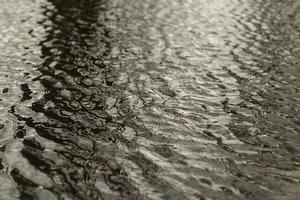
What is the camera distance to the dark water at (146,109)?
14.4 m

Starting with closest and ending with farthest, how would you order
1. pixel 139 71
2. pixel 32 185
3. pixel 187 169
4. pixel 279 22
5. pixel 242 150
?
pixel 32 185 → pixel 187 169 → pixel 242 150 → pixel 139 71 → pixel 279 22

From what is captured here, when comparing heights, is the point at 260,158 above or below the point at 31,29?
above

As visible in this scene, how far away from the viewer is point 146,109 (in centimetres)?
2009

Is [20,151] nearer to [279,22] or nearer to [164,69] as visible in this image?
[164,69]

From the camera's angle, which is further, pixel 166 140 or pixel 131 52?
pixel 131 52

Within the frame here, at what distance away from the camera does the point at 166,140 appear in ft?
56.4

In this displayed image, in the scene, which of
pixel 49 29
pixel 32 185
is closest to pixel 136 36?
pixel 49 29

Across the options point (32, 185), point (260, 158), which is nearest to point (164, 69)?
point (260, 158)

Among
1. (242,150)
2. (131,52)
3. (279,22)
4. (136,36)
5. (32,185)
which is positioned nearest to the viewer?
(32,185)

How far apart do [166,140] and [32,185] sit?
5.63 m

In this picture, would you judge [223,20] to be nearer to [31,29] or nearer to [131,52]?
[131,52]

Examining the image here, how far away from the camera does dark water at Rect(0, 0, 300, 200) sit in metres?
14.4

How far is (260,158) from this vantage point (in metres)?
16.1

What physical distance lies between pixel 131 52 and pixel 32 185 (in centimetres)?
1683
